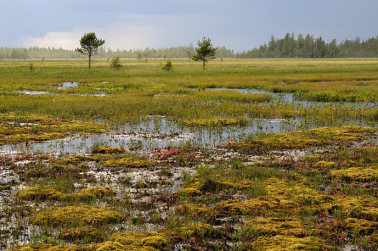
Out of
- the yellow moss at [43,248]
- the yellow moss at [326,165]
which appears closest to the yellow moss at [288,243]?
the yellow moss at [43,248]

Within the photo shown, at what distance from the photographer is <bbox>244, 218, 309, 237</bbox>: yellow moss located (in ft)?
25.1

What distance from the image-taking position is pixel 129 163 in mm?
12945

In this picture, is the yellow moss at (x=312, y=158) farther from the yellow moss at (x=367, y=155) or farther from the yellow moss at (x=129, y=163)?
the yellow moss at (x=129, y=163)

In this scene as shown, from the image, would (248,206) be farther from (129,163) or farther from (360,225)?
(129,163)

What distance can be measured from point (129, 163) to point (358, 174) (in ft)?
25.2

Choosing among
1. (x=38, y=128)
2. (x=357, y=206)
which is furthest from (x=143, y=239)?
(x=38, y=128)

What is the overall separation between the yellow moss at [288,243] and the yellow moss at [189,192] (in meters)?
2.96

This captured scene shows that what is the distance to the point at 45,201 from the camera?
9445 millimetres

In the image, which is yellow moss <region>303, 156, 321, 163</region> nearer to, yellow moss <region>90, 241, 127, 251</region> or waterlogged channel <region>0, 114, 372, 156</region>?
waterlogged channel <region>0, 114, 372, 156</region>

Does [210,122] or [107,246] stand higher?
[210,122]

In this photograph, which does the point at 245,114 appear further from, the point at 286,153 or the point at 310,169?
the point at 310,169

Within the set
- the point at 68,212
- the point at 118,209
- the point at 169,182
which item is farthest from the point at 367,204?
the point at 68,212

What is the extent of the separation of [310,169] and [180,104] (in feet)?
53.3

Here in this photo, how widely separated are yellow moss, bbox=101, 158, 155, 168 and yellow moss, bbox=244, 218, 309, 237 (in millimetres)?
5647
